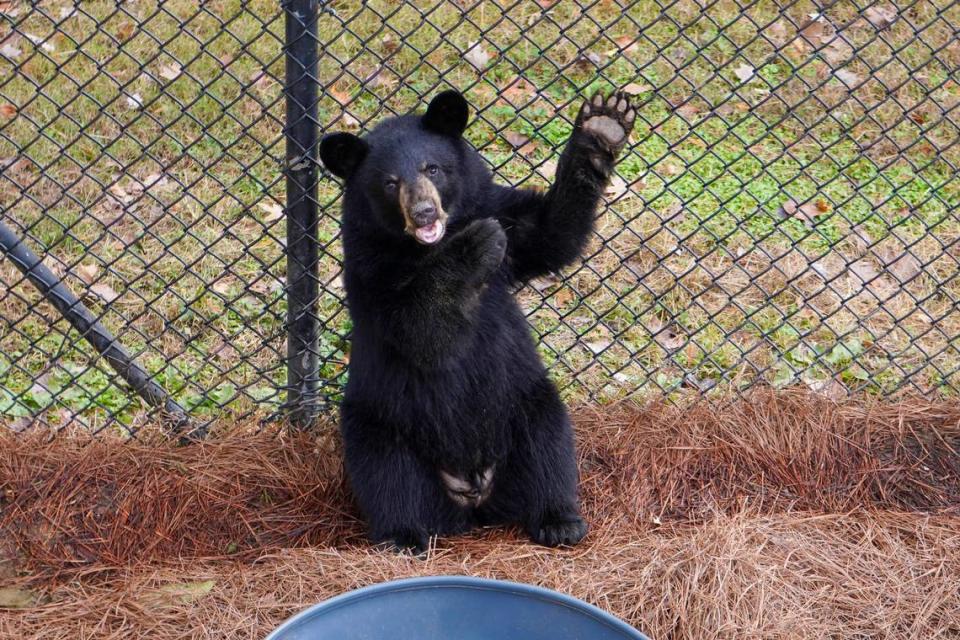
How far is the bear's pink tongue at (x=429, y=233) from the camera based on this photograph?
12.0 feet

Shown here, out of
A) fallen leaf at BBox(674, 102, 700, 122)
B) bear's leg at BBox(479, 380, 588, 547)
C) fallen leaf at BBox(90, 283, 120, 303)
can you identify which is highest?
fallen leaf at BBox(674, 102, 700, 122)

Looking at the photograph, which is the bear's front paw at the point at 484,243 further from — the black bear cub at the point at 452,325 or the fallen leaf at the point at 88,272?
the fallen leaf at the point at 88,272

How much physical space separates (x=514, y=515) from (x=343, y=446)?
2.46 ft

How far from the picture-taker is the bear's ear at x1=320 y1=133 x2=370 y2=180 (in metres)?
3.73

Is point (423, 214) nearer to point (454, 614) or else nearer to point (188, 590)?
point (454, 614)

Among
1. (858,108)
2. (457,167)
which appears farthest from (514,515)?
(858,108)

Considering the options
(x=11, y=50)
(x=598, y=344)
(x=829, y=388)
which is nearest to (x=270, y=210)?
(x=598, y=344)

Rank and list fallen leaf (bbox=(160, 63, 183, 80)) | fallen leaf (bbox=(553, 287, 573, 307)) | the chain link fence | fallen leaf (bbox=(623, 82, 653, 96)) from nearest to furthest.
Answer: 1. the chain link fence
2. fallen leaf (bbox=(553, 287, 573, 307))
3. fallen leaf (bbox=(623, 82, 653, 96))
4. fallen leaf (bbox=(160, 63, 183, 80))

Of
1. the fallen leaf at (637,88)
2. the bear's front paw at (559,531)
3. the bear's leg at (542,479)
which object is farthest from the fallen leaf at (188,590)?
the fallen leaf at (637,88)

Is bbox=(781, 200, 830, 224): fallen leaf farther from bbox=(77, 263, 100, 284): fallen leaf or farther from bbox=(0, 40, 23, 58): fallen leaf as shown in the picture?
bbox=(0, 40, 23, 58): fallen leaf

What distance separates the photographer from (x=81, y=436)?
14.8ft

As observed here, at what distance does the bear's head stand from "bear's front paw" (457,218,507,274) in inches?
4.2

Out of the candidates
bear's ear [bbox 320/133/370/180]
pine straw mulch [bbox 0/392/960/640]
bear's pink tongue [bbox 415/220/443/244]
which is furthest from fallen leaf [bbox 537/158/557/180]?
bear's pink tongue [bbox 415/220/443/244]

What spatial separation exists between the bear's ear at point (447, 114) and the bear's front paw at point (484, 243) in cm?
41
